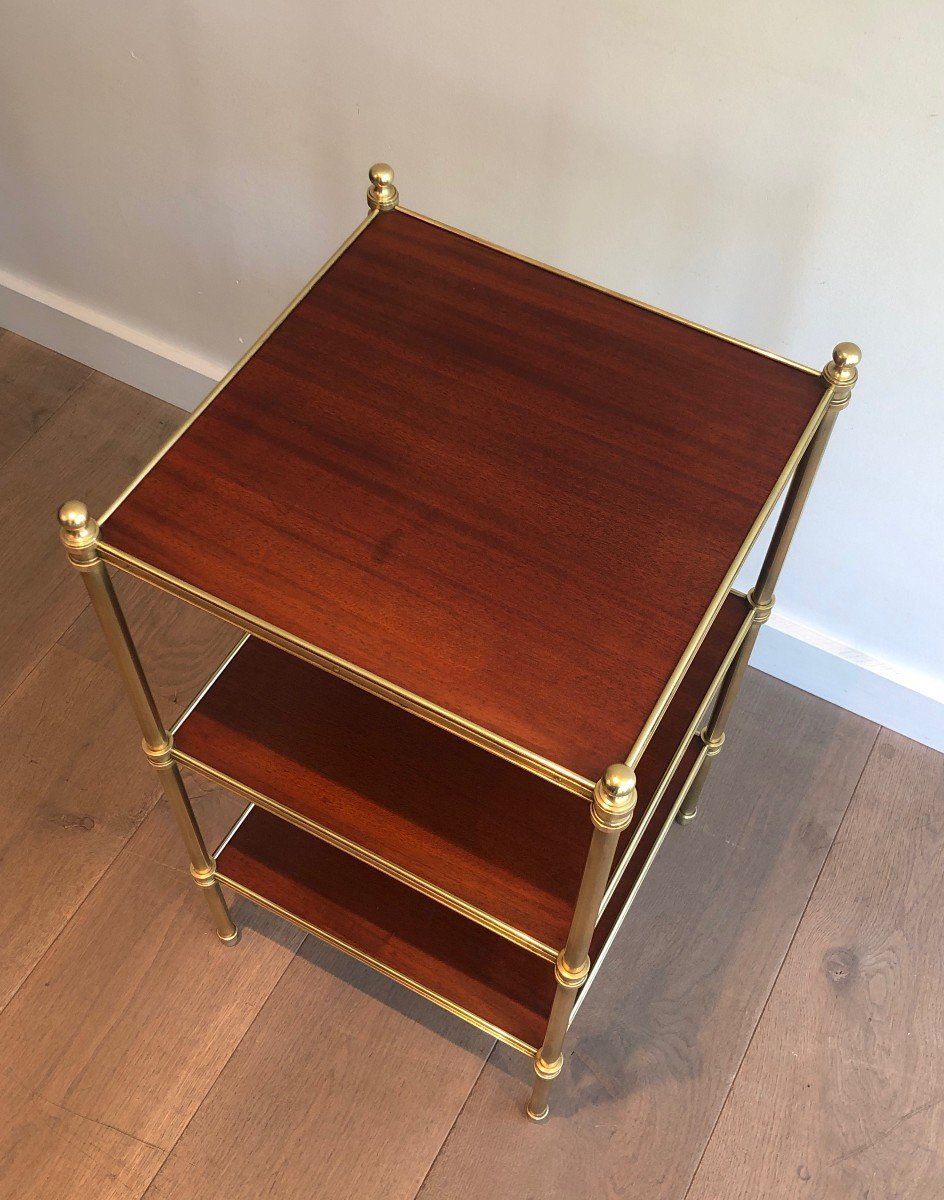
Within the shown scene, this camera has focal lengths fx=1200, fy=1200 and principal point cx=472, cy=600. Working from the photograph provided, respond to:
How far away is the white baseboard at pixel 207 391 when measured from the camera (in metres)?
1.41

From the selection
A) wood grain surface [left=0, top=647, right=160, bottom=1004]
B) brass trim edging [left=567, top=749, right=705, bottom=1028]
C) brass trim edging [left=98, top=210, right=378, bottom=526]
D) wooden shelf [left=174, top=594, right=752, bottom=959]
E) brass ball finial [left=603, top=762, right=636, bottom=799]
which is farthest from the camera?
wood grain surface [left=0, top=647, right=160, bottom=1004]

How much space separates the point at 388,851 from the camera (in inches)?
35.9

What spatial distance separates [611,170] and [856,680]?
68 centimetres

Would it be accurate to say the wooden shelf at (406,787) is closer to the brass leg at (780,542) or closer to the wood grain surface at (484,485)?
the brass leg at (780,542)

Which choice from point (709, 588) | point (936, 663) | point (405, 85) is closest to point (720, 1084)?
point (936, 663)

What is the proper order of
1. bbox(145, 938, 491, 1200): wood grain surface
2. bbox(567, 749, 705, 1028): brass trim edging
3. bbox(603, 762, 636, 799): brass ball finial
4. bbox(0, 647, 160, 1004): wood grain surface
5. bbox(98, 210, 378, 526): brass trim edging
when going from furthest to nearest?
bbox(0, 647, 160, 1004): wood grain surface, bbox(145, 938, 491, 1200): wood grain surface, bbox(567, 749, 705, 1028): brass trim edging, bbox(98, 210, 378, 526): brass trim edging, bbox(603, 762, 636, 799): brass ball finial

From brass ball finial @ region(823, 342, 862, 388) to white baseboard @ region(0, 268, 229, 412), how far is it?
0.99 metres

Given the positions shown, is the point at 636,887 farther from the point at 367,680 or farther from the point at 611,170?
the point at 611,170

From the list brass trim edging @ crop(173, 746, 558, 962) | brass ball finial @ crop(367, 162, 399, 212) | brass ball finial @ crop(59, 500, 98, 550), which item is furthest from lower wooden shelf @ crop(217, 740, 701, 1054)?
brass ball finial @ crop(367, 162, 399, 212)

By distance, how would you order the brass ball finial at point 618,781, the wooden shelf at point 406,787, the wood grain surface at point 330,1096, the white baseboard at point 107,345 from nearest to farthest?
the brass ball finial at point 618,781 < the wooden shelf at point 406,787 < the wood grain surface at point 330,1096 < the white baseboard at point 107,345

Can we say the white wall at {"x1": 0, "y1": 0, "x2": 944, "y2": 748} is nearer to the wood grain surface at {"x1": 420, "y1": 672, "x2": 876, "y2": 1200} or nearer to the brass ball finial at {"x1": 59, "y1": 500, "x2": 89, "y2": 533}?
the wood grain surface at {"x1": 420, "y1": 672, "x2": 876, "y2": 1200}

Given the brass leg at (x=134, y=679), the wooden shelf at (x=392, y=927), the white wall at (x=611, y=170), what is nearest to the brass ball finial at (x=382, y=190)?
the white wall at (x=611, y=170)

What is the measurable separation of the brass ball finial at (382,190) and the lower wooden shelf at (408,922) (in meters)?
0.58

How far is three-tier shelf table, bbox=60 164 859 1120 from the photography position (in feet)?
2.45
